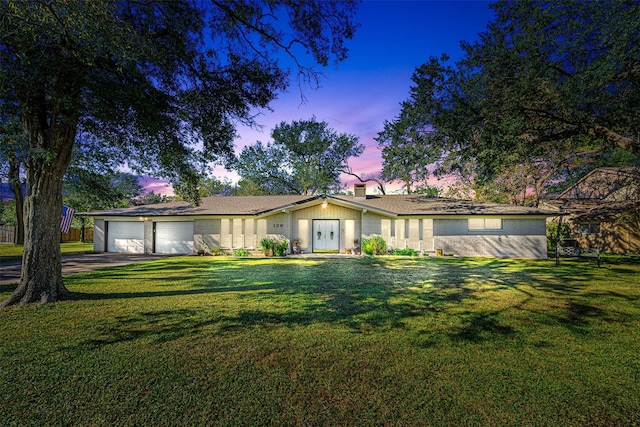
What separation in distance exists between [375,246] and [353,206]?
2.74m

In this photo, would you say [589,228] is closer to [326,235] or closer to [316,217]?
[326,235]

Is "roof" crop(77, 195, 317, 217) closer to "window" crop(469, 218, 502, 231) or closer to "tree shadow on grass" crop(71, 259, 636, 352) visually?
"tree shadow on grass" crop(71, 259, 636, 352)

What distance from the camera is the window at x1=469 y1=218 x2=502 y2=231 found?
55.7ft

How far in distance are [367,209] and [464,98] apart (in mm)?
7870

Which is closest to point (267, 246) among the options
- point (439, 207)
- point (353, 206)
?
point (353, 206)

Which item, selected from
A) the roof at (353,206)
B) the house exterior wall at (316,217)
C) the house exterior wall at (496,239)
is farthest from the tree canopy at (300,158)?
the house exterior wall at (496,239)

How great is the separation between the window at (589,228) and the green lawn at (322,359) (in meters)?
19.0

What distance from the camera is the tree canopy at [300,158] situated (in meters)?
34.1

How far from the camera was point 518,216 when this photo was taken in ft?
54.8

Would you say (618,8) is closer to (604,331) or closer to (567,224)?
(604,331)

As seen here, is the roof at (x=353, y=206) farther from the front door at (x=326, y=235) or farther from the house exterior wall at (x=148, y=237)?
the front door at (x=326, y=235)

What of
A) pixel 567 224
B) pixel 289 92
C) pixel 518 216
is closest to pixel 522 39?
pixel 289 92

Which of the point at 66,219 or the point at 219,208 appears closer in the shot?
the point at 66,219

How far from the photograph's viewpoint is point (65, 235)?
1185 inches
